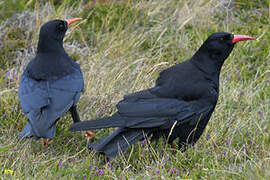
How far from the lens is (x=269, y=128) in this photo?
16.0 feet

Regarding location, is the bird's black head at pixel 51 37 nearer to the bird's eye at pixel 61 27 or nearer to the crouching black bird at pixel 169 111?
the bird's eye at pixel 61 27

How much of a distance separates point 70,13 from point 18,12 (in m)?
0.79

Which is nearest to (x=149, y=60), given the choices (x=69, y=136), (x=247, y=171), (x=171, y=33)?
(x=171, y=33)

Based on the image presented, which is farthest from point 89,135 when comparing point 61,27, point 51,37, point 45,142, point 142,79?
point 61,27

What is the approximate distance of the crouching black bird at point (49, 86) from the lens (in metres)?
4.60

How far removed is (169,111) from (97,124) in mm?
628

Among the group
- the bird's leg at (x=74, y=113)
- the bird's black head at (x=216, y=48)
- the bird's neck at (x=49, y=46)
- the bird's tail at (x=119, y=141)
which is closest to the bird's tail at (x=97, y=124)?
the bird's tail at (x=119, y=141)

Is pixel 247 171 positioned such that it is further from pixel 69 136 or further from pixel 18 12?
pixel 18 12

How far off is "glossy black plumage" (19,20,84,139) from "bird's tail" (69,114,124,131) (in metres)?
0.32

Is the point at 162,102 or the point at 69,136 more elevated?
the point at 162,102

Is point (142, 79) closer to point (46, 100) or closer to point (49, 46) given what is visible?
point (49, 46)

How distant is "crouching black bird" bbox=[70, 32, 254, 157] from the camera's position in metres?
4.43

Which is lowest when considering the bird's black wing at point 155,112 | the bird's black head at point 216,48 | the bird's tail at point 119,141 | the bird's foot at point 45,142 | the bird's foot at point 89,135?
the bird's foot at point 89,135

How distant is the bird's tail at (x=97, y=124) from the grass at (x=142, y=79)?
29 centimetres
